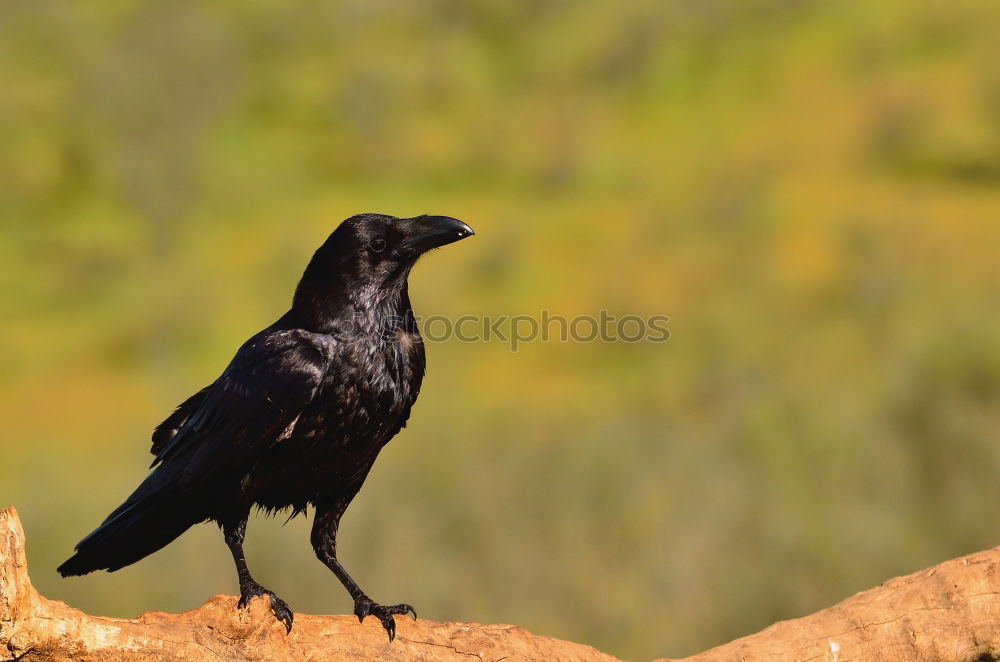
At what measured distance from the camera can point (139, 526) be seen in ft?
16.1

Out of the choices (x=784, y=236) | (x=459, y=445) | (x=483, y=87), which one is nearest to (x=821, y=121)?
(x=784, y=236)

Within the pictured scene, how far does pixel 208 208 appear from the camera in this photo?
32.7 metres

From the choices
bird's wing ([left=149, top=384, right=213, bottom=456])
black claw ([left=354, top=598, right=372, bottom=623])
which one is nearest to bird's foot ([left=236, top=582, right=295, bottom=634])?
black claw ([left=354, top=598, right=372, bottom=623])

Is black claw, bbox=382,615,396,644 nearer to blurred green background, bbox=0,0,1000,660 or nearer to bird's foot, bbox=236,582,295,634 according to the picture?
bird's foot, bbox=236,582,295,634

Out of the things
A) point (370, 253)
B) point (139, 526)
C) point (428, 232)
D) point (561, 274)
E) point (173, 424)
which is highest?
point (561, 274)

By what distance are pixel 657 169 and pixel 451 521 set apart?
21047mm

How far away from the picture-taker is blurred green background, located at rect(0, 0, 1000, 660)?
1120cm

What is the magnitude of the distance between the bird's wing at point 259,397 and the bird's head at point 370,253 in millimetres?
271

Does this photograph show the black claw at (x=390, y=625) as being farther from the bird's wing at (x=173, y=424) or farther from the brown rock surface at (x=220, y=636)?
the bird's wing at (x=173, y=424)

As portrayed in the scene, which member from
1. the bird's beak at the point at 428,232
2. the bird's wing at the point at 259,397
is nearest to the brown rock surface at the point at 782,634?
the bird's wing at the point at 259,397

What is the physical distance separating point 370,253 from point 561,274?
21413 mm

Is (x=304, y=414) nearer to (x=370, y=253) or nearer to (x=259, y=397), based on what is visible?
(x=259, y=397)

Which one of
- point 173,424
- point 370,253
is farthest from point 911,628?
point 173,424

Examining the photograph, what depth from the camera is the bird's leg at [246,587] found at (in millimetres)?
4340
